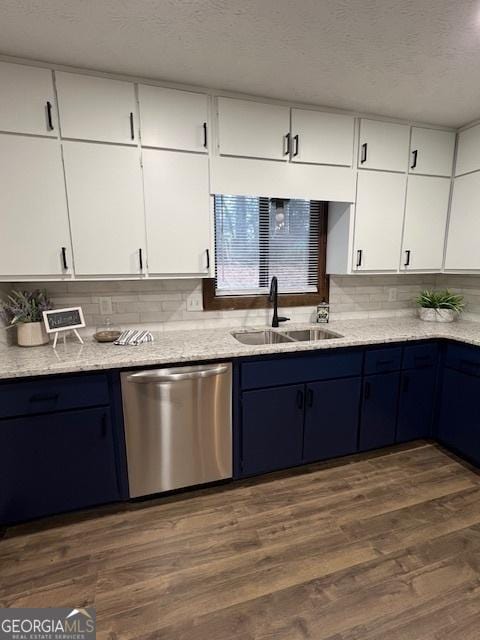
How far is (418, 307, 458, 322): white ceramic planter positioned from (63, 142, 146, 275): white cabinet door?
7.77 ft

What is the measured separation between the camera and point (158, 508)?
1933 millimetres

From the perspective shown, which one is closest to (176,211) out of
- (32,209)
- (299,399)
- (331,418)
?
(32,209)

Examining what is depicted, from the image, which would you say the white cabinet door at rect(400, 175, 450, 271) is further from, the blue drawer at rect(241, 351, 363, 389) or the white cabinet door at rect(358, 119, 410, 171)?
the blue drawer at rect(241, 351, 363, 389)

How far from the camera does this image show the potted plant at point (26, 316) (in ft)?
6.32

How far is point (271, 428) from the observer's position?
2.09 m

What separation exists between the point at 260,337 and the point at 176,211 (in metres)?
1.08

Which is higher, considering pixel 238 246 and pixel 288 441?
pixel 238 246

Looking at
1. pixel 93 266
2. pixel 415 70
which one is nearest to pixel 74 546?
pixel 93 266

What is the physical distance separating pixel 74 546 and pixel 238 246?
2135 mm

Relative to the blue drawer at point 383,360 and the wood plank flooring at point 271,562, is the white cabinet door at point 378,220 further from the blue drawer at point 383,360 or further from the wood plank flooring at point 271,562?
the wood plank flooring at point 271,562

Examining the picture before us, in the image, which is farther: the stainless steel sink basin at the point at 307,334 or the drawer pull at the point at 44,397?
the stainless steel sink basin at the point at 307,334

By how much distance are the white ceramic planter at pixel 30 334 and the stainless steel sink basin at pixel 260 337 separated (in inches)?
49.9

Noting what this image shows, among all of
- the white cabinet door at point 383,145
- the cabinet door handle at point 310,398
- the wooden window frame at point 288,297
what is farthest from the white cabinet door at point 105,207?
the white cabinet door at point 383,145

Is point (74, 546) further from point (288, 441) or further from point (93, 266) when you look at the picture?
point (93, 266)
